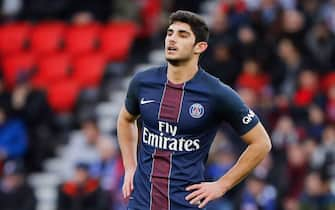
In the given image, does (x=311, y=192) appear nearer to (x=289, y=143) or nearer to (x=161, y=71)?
(x=289, y=143)

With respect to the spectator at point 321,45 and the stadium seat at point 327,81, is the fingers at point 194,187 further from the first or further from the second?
the spectator at point 321,45

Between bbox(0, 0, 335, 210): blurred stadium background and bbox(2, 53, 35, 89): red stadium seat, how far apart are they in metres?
0.02

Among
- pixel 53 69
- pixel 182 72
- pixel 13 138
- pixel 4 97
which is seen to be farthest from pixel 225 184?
pixel 53 69

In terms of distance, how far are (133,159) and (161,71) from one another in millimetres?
699

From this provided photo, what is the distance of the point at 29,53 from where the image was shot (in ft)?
60.1

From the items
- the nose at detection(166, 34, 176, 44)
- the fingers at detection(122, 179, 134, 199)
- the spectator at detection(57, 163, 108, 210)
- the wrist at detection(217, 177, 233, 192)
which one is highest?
the nose at detection(166, 34, 176, 44)

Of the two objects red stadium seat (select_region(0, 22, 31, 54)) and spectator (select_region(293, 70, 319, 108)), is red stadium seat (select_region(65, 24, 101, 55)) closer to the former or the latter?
red stadium seat (select_region(0, 22, 31, 54))

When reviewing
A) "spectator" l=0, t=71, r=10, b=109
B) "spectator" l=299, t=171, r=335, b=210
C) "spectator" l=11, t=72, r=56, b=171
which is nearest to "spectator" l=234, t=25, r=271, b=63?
"spectator" l=299, t=171, r=335, b=210

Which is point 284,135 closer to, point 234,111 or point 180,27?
point 234,111

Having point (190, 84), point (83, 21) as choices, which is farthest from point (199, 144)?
point (83, 21)

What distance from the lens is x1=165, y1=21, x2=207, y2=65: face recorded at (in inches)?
298

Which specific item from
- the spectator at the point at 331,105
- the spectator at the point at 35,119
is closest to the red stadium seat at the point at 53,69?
the spectator at the point at 35,119

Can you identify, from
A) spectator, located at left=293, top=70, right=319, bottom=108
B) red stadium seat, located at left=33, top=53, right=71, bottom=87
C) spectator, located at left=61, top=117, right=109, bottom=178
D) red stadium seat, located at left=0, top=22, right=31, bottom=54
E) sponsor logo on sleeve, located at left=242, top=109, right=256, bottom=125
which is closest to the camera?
sponsor logo on sleeve, located at left=242, top=109, right=256, bottom=125

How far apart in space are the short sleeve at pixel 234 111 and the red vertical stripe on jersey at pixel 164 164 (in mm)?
277
